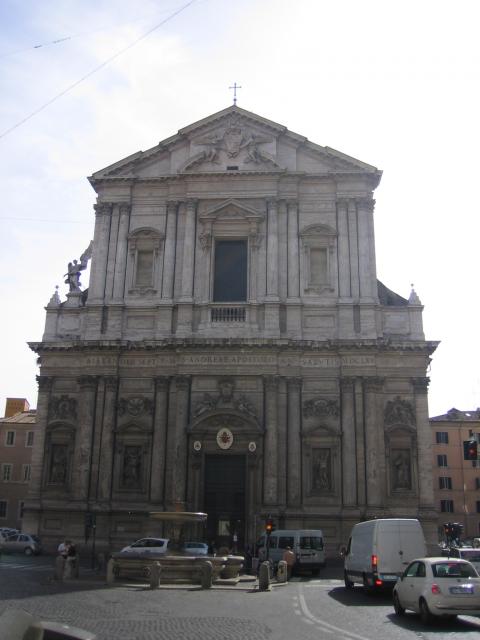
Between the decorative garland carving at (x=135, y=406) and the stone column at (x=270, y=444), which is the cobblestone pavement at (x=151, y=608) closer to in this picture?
the stone column at (x=270, y=444)

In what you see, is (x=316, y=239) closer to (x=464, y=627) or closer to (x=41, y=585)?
(x=41, y=585)

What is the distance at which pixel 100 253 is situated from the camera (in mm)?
31375

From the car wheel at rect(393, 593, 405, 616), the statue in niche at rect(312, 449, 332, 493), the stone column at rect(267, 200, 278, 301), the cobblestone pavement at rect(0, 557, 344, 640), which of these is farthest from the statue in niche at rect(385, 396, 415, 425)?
the car wheel at rect(393, 593, 405, 616)

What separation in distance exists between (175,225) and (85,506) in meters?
12.3

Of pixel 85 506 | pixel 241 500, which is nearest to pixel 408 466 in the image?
pixel 241 500

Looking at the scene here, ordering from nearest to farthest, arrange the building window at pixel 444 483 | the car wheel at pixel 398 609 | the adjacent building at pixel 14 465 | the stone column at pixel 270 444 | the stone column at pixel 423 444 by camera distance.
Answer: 1. the car wheel at pixel 398 609
2. the stone column at pixel 270 444
3. the stone column at pixel 423 444
4. the adjacent building at pixel 14 465
5. the building window at pixel 444 483

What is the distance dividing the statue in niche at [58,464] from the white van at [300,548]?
9122 millimetres

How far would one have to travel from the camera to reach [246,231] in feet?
102

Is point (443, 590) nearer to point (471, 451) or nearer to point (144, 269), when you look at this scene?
point (471, 451)

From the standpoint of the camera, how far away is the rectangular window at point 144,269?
31.1 meters

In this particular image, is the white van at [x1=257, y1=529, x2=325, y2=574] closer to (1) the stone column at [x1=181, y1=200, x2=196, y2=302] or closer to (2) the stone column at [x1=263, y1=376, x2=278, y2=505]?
(2) the stone column at [x1=263, y1=376, x2=278, y2=505]

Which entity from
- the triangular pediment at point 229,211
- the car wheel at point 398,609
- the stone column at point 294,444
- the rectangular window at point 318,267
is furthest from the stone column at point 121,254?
the car wheel at point 398,609

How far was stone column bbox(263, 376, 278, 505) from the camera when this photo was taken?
2702 centimetres

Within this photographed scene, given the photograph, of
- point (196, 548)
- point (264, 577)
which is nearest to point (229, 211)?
point (196, 548)
